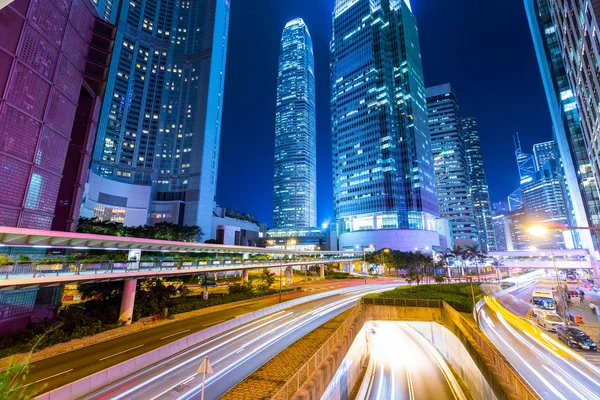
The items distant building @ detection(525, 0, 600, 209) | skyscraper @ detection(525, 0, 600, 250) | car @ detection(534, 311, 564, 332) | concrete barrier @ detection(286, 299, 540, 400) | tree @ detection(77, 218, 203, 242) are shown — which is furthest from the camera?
skyscraper @ detection(525, 0, 600, 250)

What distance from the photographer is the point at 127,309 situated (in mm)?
26828

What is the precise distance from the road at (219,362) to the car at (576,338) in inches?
884

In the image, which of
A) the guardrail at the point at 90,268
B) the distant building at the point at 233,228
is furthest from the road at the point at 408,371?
the distant building at the point at 233,228

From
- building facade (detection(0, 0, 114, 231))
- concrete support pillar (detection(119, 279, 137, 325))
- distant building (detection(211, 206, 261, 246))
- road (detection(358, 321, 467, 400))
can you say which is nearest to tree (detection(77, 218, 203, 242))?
distant building (detection(211, 206, 261, 246))

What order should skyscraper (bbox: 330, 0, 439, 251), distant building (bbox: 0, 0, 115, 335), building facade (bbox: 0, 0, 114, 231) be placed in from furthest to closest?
1. skyscraper (bbox: 330, 0, 439, 251)
2. building facade (bbox: 0, 0, 114, 231)
3. distant building (bbox: 0, 0, 115, 335)

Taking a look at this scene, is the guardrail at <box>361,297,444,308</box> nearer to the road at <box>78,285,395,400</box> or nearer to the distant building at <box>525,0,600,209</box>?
the road at <box>78,285,395,400</box>

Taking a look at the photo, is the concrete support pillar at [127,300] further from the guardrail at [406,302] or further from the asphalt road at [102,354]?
the guardrail at [406,302]

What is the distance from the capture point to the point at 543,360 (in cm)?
2009

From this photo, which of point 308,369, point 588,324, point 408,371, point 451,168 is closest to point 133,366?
point 308,369

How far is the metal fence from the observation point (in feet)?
33.7

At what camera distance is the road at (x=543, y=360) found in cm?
1566

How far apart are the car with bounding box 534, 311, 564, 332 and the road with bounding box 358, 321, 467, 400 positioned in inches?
458

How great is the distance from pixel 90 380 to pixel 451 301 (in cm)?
3311

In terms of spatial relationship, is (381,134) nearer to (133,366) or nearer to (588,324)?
(588,324)
